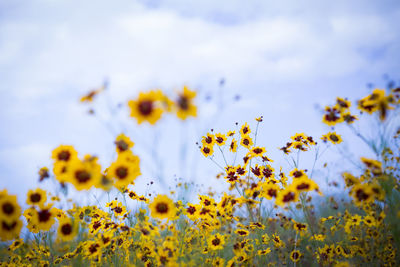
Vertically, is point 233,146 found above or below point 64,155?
above

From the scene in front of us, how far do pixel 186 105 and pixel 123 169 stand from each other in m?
0.69

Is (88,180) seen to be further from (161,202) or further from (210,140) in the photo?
(210,140)

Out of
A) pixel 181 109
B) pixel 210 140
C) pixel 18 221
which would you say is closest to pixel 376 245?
pixel 210 140

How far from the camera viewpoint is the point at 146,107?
1696 millimetres

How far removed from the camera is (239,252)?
2559mm

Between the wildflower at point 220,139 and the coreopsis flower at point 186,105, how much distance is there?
185cm

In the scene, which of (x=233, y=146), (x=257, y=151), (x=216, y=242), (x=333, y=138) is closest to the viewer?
(x=216, y=242)

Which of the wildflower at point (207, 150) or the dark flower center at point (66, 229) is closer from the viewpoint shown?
the dark flower center at point (66, 229)

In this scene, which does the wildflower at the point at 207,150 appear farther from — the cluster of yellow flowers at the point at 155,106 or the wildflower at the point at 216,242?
the cluster of yellow flowers at the point at 155,106

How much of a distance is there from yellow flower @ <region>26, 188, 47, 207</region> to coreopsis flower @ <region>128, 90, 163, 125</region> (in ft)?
3.98

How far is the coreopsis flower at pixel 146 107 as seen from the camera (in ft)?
5.51

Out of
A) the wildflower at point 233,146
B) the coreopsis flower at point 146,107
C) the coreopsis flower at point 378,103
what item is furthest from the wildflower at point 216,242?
the coreopsis flower at point 378,103

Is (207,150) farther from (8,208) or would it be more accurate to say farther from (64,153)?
Answer: (8,208)

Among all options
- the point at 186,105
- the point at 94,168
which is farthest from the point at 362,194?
the point at 94,168
